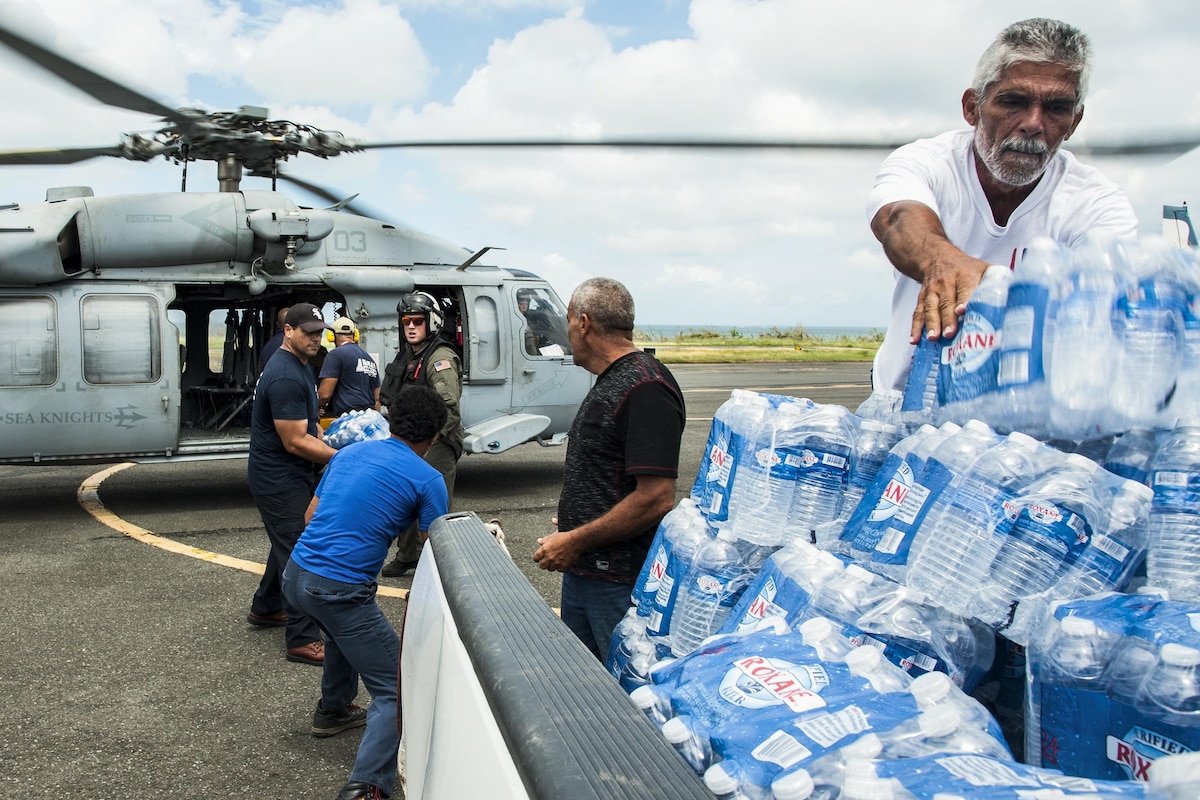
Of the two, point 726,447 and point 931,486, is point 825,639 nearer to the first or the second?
point 931,486

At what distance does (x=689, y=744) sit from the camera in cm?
145

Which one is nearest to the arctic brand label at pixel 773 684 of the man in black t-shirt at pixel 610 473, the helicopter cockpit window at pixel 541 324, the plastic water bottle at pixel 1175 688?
the plastic water bottle at pixel 1175 688

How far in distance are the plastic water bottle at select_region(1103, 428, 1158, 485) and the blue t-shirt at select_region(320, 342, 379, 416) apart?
6.84 m

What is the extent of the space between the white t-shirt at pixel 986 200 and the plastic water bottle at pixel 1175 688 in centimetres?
133

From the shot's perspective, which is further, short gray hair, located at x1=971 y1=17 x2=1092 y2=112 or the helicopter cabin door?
the helicopter cabin door

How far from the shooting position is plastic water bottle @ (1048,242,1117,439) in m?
1.72

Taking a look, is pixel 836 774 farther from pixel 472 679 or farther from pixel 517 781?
pixel 472 679

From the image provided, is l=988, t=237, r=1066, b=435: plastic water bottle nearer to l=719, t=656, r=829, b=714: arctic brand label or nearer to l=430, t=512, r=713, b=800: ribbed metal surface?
l=719, t=656, r=829, b=714: arctic brand label

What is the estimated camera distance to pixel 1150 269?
176 cm

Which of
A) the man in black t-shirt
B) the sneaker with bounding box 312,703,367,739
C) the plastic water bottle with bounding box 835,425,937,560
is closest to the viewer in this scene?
the plastic water bottle with bounding box 835,425,937,560

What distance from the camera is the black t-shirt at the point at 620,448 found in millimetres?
3365

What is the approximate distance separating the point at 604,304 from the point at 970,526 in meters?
2.10

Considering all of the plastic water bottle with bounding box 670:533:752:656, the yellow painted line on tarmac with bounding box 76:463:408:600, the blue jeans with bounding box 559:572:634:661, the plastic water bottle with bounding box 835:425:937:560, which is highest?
the plastic water bottle with bounding box 835:425:937:560

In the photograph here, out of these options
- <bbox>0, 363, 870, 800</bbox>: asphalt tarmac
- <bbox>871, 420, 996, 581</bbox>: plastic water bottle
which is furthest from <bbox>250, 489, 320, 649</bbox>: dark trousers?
<bbox>871, 420, 996, 581</bbox>: plastic water bottle
